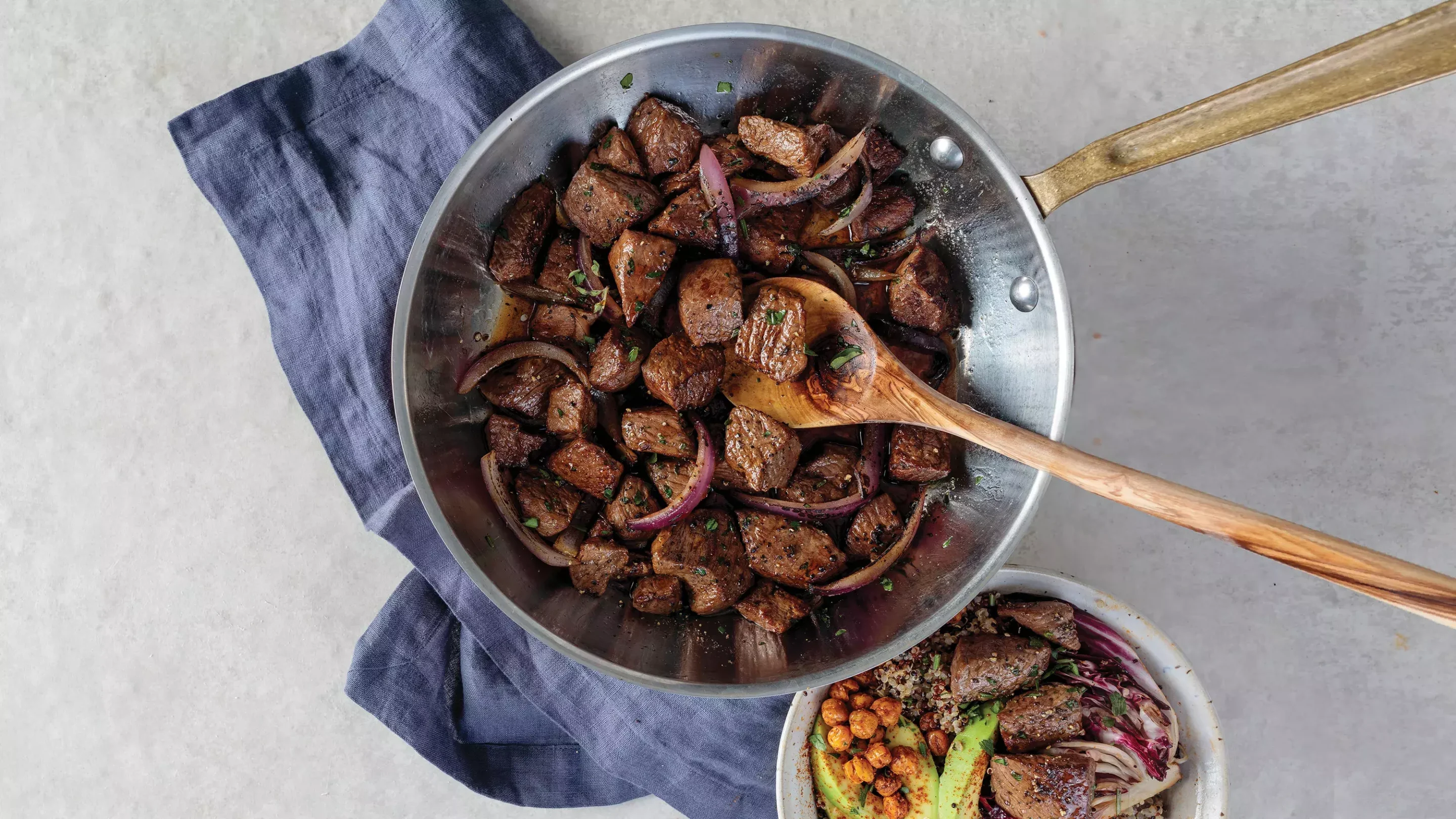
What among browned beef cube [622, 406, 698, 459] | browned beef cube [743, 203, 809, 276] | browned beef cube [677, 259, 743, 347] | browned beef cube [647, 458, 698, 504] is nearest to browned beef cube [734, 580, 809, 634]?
browned beef cube [647, 458, 698, 504]

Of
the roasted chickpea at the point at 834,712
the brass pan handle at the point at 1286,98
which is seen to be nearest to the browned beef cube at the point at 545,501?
the roasted chickpea at the point at 834,712

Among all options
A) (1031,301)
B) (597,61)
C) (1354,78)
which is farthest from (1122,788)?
(597,61)

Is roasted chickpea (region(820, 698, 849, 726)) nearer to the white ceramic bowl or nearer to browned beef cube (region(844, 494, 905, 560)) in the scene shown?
the white ceramic bowl

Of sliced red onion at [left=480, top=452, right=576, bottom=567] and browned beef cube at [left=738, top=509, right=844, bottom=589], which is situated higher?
sliced red onion at [left=480, top=452, right=576, bottom=567]

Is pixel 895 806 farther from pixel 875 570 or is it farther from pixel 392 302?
pixel 392 302

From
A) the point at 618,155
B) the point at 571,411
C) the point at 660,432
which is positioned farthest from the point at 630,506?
the point at 618,155

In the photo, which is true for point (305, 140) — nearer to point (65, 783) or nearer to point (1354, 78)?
point (65, 783)
